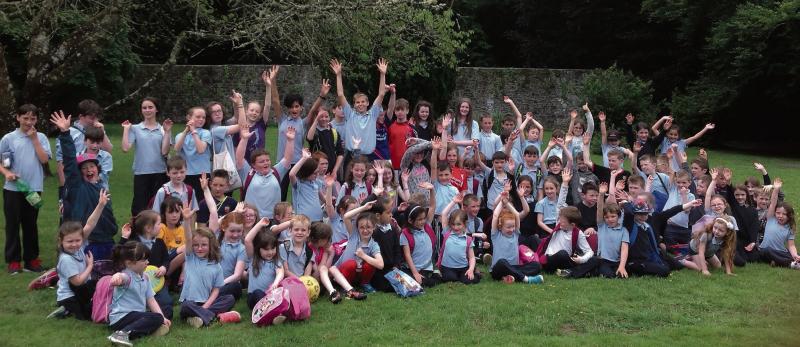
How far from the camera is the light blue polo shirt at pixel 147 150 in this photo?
8492 millimetres

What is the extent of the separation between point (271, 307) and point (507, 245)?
279 cm

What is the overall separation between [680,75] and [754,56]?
6.86m

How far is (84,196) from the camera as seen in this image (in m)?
7.57

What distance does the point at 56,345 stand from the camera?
20.1ft

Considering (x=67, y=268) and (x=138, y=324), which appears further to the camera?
(x=67, y=268)

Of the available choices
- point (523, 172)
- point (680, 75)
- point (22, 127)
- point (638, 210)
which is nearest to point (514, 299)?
point (638, 210)

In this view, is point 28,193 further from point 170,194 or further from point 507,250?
point 507,250

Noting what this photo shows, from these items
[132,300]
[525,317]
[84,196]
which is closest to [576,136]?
[525,317]

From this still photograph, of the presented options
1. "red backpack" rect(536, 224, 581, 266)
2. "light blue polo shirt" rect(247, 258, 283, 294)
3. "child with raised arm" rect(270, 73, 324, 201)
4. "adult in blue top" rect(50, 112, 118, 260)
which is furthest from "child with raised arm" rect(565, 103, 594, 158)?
"adult in blue top" rect(50, 112, 118, 260)

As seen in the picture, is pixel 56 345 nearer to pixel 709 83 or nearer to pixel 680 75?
pixel 709 83

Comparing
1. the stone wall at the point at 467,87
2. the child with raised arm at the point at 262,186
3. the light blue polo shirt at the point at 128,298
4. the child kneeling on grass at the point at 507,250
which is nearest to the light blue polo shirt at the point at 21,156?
the child with raised arm at the point at 262,186

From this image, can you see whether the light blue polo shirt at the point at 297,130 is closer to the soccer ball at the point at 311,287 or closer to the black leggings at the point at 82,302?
the soccer ball at the point at 311,287

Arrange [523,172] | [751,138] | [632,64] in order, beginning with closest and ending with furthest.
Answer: [523,172] < [751,138] < [632,64]

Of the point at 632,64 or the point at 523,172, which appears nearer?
the point at 523,172
